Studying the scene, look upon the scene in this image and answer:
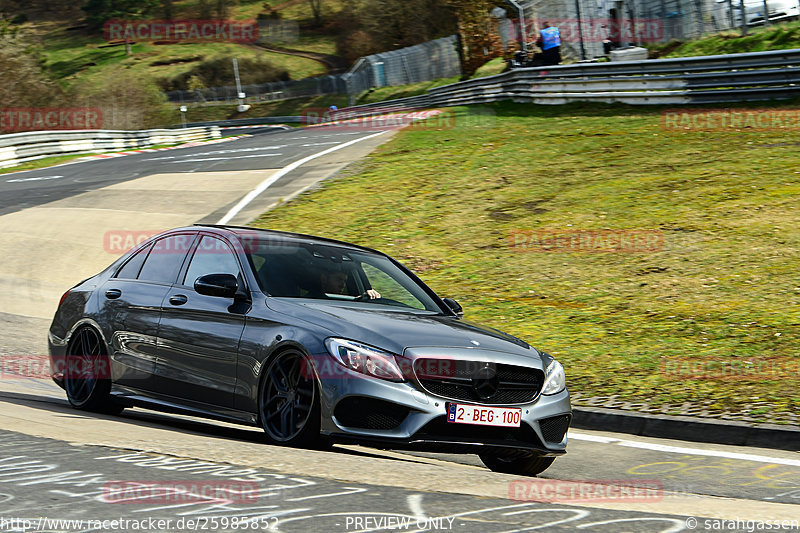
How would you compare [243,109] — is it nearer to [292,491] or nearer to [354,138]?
[354,138]

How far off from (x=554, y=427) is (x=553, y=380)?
32 cm

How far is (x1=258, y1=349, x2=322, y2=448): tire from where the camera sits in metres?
6.16

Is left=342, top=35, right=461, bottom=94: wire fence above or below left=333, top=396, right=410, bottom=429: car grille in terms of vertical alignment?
above

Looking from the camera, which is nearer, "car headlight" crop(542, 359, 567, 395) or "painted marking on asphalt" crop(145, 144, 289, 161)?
"car headlight" crop(542, 359, 567, 395)

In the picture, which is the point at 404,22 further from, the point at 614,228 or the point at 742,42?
the point at 614,228

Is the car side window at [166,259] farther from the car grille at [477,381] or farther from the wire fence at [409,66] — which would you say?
the wire fence at [409,66]

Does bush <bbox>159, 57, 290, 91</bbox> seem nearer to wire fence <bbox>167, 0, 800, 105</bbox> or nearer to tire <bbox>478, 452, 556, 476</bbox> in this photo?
wire fence <bbox>167, 0, 800, 105</bbox>

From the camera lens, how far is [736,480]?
6.59m

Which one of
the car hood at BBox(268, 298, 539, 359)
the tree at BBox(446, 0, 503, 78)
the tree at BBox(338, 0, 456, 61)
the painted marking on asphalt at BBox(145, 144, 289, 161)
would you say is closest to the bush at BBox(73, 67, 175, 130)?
the tree at BBox(338, 0, 456, 61)

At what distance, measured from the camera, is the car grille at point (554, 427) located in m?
6.57

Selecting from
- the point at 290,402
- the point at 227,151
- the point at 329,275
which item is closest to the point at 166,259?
the point at 329,275

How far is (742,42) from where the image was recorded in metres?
29.2

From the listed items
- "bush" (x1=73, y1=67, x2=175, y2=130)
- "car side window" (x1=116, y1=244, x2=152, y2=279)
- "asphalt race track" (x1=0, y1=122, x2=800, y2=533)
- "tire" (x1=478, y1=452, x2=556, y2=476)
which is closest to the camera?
"asphalt race track" (x1=0, y1=122, x2=800, y2=533)

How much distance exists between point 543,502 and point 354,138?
25.3 m
